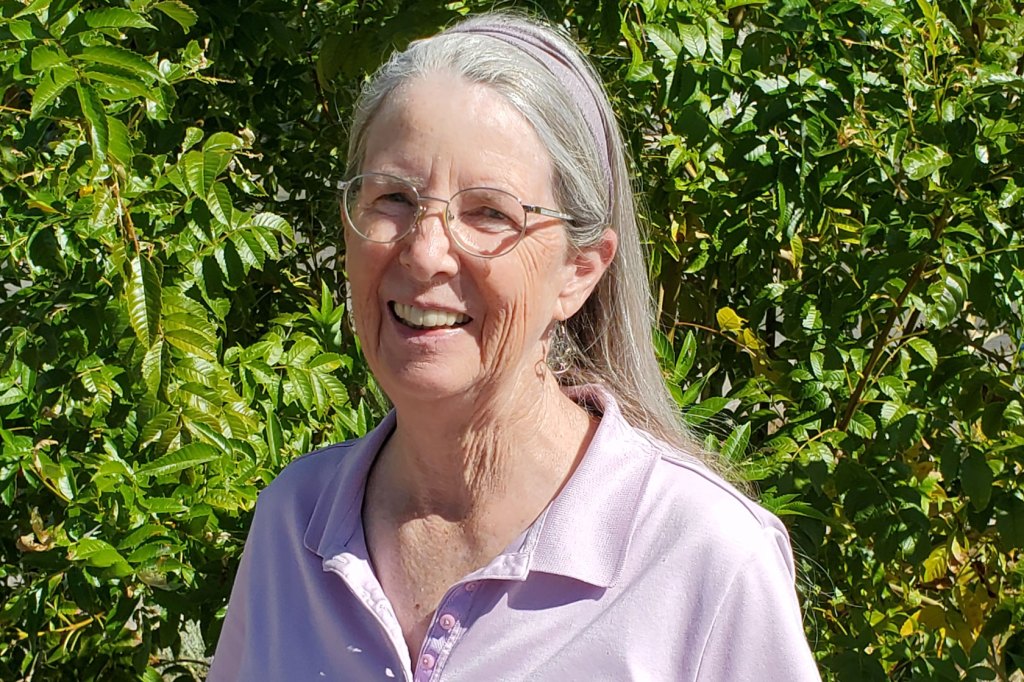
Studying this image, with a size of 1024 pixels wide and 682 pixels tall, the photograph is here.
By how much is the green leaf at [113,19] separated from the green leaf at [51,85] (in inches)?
4.3

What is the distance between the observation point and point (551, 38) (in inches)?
Answer: 65.1

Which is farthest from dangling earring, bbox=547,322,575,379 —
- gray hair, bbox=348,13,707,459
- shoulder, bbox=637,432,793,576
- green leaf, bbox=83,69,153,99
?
green leaf, bbox=83,69,153,99

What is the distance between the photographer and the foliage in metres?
1.97


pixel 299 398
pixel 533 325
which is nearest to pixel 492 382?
pixel 533 325

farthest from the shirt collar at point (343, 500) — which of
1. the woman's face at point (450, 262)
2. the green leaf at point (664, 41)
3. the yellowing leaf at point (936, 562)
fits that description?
the yellowing leaf at point (936, 562)

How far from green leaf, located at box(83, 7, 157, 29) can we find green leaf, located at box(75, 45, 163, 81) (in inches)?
2.0

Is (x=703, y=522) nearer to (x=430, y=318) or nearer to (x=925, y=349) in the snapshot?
(x=430, y=318)

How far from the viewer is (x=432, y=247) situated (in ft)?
4.92

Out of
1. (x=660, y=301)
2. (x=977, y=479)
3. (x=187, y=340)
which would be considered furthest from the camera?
(x=660, y=301)

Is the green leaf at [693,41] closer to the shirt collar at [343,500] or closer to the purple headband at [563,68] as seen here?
the purple headband at [563,68]

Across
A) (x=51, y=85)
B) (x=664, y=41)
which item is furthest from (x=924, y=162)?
(x=51, y=85)

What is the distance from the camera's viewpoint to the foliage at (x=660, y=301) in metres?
1.97

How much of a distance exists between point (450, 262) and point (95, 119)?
671mm

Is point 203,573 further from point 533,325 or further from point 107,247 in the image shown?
point 533,325
